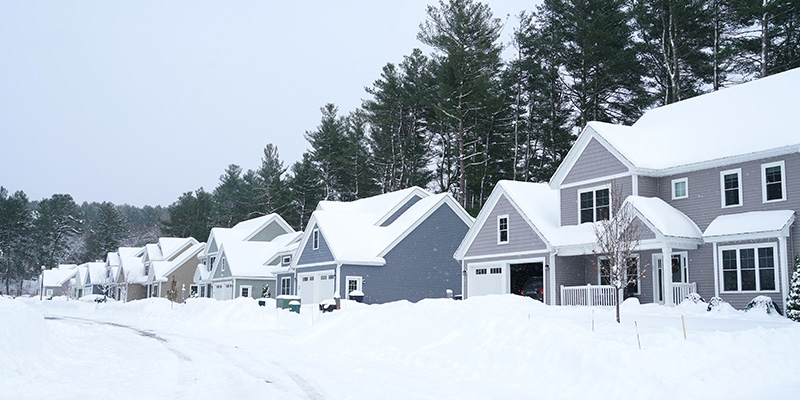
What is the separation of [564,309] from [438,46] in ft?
102

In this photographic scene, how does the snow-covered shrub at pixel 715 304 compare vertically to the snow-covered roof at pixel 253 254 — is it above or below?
below

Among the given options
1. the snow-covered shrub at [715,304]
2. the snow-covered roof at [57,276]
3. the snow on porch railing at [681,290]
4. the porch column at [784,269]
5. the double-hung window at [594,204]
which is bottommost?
the snow-covered roof at [57,276]

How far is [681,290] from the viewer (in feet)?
79.2

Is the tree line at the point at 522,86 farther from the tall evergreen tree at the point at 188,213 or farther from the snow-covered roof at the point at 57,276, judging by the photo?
the snow-covered roof at the point at 57,276

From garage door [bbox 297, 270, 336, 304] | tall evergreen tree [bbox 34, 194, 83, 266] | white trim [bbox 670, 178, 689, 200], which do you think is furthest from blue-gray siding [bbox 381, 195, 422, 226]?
tall evergreen tree [bbox 34, 194, 83, 266]

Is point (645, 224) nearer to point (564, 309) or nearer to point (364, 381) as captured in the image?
point (564, 309)

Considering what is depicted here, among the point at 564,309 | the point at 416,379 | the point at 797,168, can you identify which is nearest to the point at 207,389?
the point at 416,379

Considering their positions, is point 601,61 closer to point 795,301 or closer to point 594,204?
point 594,204

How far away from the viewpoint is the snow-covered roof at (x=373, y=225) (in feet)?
130

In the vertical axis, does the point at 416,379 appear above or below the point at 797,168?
below

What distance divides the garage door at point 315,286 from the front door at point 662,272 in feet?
62.6

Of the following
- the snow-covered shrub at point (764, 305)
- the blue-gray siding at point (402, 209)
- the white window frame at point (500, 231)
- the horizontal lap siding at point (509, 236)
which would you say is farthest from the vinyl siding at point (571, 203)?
the blue-gray siding at point (402, 209)

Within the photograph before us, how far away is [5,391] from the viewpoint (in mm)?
10703

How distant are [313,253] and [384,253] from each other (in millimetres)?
5115
